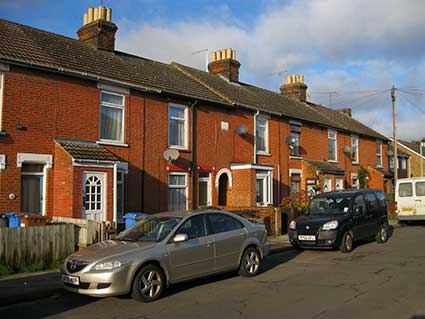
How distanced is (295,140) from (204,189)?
299 inches

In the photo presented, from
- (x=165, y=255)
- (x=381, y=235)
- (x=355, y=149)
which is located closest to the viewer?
(x=165, y=255)

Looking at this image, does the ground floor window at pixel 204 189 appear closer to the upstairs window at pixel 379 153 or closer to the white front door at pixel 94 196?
the white front door at pixel 94 196

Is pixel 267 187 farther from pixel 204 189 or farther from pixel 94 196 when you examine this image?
pixel 94 196

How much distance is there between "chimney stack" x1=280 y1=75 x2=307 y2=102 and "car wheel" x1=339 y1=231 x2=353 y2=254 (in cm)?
1727

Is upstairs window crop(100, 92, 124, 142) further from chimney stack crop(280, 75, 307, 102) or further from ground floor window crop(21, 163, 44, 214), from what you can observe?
chimney stack crop(280, 75, 307, 102)

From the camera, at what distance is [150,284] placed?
7660 mm

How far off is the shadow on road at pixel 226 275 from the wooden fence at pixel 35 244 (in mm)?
3457

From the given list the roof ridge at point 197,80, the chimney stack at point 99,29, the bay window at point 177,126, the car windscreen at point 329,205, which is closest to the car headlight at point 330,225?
the car windscreen at point 329,205

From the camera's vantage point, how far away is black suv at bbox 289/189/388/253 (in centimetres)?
1293

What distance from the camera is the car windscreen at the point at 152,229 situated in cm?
839

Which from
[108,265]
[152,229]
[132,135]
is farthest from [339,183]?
[108,265]

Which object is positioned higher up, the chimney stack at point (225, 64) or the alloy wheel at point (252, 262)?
the chimney stack at point (225, 64)

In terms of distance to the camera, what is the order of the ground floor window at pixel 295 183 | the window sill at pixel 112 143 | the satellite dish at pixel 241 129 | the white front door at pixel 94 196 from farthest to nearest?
the ground floor window at pixel 295 183, the satellite dish at pixel 241 129, the window sill at pixel 112 143, the white front door at pixel 94 196

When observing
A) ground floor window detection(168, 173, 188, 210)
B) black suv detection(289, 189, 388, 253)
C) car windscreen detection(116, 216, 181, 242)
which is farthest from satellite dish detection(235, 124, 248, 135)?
car windscreen detection(116, 216, 181, 242)
